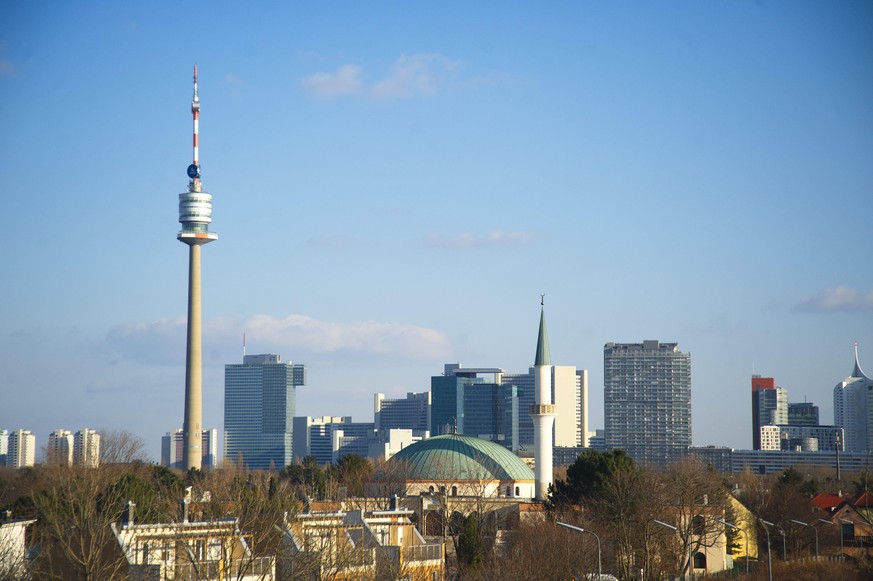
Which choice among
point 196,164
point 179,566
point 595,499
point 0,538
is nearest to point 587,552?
point 595,499

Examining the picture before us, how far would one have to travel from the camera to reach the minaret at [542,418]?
95562 mm

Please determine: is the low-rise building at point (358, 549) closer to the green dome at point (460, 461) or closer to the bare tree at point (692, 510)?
the bare tree at point (692, 510)

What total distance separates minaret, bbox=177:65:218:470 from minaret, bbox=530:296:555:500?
58.4m

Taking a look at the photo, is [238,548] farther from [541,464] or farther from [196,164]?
[196,164]

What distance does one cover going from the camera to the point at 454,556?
6369 centimetres

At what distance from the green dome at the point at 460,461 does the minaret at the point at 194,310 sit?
1940 inches

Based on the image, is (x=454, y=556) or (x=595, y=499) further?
(x=595, y=499)

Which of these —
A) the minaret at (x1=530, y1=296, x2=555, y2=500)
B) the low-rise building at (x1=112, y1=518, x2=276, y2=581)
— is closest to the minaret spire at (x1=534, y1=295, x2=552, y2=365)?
the minaret at (x1=530, y1=296, x2=555, y2=500)

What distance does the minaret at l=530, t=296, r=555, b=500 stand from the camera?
95.6 metres

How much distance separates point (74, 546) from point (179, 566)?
350 cm

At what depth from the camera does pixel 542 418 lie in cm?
9588

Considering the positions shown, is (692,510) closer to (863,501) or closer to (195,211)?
(863,501)

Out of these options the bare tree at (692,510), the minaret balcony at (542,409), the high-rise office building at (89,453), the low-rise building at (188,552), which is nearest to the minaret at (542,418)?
the minaret balcony at (542,409)

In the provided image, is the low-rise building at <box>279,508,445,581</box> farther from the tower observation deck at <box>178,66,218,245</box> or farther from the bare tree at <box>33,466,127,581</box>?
the tower observation deck at <box>178,66,218,245</box>
